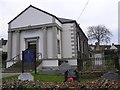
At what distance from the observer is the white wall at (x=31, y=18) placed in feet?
97.4

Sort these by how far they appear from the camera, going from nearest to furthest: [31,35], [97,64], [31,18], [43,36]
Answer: [97,64], [43,36], [31,35], [31,18]

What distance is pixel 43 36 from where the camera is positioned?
96.2ft

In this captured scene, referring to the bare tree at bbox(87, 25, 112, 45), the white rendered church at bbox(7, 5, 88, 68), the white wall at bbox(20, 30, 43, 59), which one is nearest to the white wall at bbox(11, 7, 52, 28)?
the white rendered church at bbox(7, 5, 88, 68)

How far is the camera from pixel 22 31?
103 ft

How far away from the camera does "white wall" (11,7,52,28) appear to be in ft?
97.4

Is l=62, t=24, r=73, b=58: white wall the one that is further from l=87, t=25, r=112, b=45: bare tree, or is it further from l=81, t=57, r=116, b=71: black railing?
l=87, t=25, r=112, b=45: bare tree

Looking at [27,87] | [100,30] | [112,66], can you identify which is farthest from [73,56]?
[100,30]

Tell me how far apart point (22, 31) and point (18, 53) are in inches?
118

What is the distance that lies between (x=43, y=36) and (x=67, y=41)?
3716 mm

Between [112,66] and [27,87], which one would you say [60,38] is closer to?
[112,66]

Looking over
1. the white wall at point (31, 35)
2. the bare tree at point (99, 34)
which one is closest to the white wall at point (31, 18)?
the white wall at point (31, 35)

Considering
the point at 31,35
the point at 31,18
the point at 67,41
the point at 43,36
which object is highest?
the point at 31,18

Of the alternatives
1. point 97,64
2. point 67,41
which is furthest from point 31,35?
point 97,64

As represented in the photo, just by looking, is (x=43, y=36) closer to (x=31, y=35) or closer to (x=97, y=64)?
(x=31, y=35)
